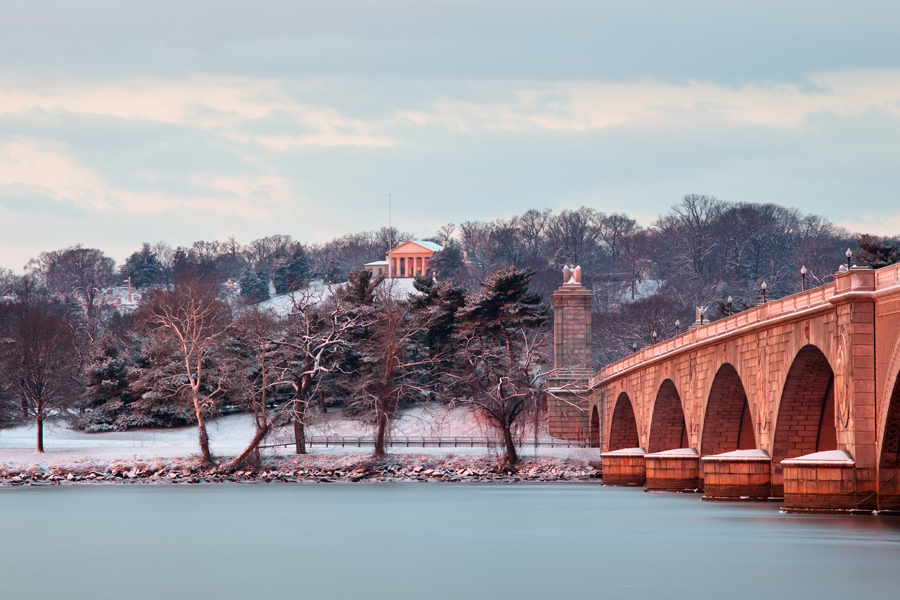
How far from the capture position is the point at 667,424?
5078 cm

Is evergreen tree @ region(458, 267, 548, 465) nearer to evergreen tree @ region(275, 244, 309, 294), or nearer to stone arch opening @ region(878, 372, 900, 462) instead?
stone arch opening @ region(878, 372, 900, 462)

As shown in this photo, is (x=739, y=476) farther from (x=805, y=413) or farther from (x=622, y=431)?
(x=622, y=431)

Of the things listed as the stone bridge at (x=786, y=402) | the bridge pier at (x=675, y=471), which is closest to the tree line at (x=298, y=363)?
the stone bridge at (x=786, y=402)

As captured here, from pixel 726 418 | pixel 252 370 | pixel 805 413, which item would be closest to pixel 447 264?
pixel 252 370

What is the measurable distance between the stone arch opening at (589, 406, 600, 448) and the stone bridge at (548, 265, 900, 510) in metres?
14.8

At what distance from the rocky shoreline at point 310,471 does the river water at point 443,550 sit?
13376 mm

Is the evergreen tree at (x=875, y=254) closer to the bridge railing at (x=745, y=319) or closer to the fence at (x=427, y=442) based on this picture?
the bridge railing at (x=745, y=319)

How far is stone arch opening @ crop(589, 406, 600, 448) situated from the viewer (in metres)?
70.2

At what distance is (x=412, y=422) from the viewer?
76.6 meters

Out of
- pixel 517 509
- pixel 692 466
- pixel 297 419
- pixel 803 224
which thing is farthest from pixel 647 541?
pixel 803 224

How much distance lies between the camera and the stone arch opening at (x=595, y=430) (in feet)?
230

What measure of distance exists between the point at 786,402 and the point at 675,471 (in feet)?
36.4

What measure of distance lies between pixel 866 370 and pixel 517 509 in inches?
566

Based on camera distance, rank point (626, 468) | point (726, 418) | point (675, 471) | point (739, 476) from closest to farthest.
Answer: point (739, 476), point (726, 418), point (675, 471), point (626, 468)
